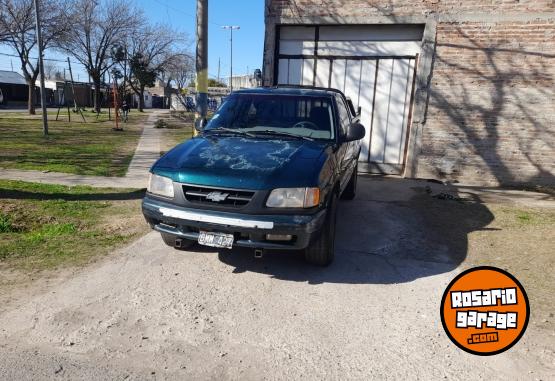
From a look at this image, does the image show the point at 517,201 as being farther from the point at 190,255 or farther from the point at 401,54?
the point at 190,255

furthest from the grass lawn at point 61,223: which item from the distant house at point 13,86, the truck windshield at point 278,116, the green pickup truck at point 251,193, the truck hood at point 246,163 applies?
the distant house at point 13,86

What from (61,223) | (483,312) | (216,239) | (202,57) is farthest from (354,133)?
(61,223)

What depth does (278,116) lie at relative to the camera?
193 inches

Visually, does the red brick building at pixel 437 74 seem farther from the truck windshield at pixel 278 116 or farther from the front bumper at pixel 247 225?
the front bumper at pixel 247 225

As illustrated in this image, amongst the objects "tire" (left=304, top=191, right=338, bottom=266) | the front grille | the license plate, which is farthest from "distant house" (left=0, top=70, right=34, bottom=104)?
"tire" (left=304, top=191, right=338, bottom=266)

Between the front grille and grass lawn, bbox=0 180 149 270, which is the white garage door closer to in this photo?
grass lawn, bbox=0 180 149 270

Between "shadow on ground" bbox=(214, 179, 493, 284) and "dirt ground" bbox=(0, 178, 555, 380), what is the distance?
0.02 m

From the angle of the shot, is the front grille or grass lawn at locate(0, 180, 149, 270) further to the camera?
grass lawn at locate(0, 180, 149, 270)

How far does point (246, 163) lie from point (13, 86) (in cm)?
5479

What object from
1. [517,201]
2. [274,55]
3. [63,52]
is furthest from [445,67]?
[63,52]

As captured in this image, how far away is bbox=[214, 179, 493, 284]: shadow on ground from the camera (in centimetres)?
417

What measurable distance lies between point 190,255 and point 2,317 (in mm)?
1747

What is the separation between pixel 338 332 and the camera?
3.13 metres

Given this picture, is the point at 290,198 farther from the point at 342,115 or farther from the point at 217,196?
the point at 342,115
